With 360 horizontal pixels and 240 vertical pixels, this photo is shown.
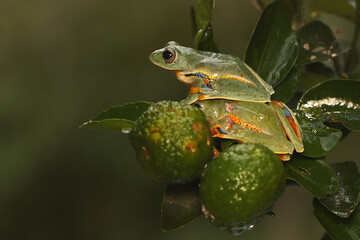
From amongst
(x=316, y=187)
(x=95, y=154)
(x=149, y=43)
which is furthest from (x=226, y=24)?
(x=316, y=187)

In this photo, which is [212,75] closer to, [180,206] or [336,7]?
[180,206]

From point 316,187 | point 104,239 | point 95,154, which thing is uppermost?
point 316,187

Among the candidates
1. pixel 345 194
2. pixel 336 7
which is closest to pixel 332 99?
pixel 345 194

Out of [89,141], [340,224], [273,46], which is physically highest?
[273,46]

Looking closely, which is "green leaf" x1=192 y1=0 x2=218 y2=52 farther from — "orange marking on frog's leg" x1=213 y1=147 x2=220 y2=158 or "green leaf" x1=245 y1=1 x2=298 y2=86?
"orange marking on frog's leg" x1=213 y1=147 x2=220 y2=158

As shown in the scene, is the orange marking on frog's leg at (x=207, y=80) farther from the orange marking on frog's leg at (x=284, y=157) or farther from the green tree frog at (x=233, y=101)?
the orange marking on frog's leg at (x=284, y=157)

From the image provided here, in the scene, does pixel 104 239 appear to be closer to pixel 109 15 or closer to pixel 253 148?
pixel 109 15
